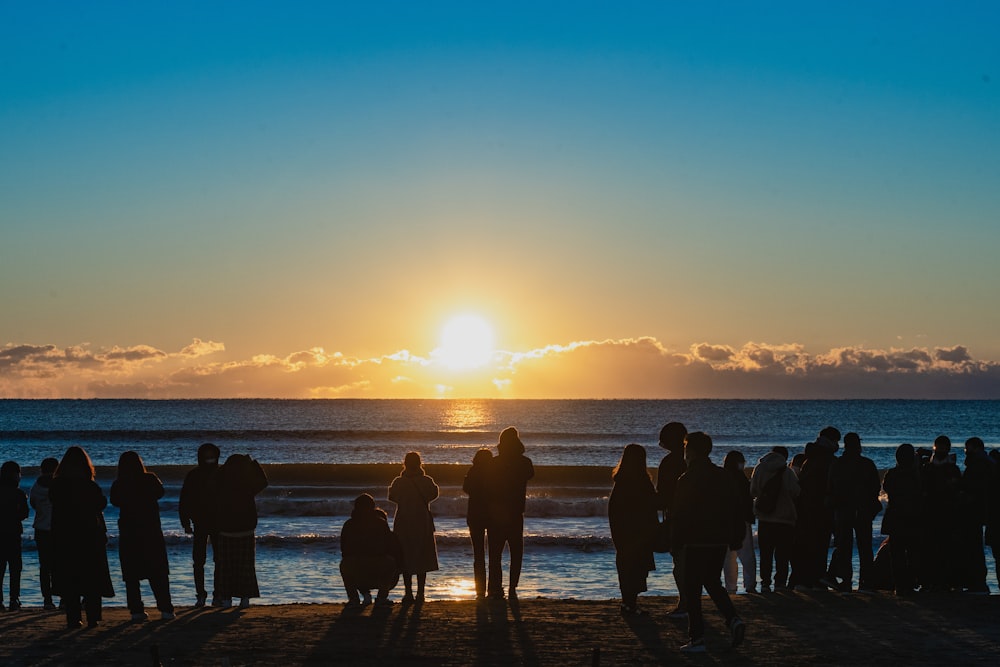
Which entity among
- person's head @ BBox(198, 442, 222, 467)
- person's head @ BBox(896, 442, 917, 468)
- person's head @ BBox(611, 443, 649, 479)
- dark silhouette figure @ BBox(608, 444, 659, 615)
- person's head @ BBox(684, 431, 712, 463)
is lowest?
dark silhouette figure @ BBox(608, 444, 659, 615)

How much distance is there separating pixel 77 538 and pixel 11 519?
2094 mm

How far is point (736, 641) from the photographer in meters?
8.43

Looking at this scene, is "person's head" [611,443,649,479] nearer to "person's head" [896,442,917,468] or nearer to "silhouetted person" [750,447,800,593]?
"silhouetted person" [750,447,800,593]

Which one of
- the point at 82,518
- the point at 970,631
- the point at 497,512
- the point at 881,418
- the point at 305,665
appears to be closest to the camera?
the point at 305,665

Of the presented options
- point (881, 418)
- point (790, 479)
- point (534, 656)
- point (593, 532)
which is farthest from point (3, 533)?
point (881, 418)

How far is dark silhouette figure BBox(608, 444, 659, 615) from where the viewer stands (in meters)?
10.3

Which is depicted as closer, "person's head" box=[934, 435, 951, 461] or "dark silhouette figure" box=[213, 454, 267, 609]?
Result: "dark silhouette figure" box=[213, 454, 267, 609]

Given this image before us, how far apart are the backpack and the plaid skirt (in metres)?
5.78

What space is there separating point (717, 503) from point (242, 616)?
16.7 feet

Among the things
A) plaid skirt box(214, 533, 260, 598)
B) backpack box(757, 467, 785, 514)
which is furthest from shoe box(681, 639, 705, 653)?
plaid skirt box(214, 533, 260, 598)

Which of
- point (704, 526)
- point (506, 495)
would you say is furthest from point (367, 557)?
point (704, 526)

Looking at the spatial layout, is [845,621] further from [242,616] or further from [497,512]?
[242,616]

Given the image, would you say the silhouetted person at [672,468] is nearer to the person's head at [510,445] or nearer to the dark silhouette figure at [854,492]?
the person's head at [510,445]

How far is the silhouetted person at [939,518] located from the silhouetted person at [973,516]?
11 centimetres
